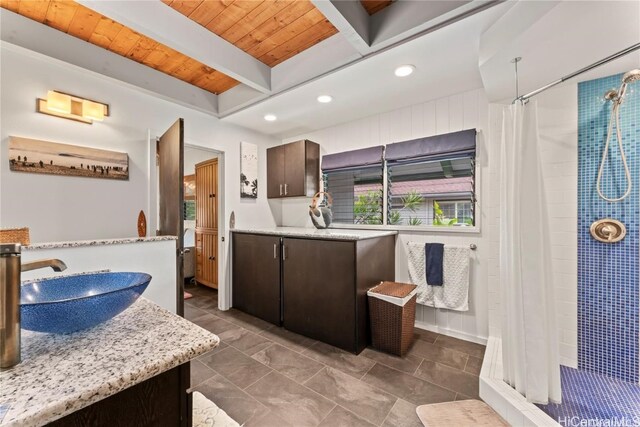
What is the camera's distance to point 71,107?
2.18 meters

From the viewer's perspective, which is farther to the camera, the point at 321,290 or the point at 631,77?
the point at 321,290

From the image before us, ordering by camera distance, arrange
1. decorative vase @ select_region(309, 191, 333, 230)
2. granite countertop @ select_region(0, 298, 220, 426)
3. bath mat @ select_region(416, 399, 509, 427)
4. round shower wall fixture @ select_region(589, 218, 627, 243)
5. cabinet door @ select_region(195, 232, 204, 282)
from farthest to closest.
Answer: cabinet door @ select_region(195, 232, 204, 282) → decorative vase @ select_region(309, 191, 333, 230) → round shower wall fixture @ select_region(589, 218, 627, 243) → bath mat @ select_region(416, 399, 509, 427) → granite countertop @ select_region(0, 298, 220, 426)

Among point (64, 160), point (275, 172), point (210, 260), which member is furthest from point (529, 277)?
point (210, 260)

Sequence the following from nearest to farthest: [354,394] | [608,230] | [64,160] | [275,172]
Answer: [354,394] < [608,230] < [64,160] < [275,172]

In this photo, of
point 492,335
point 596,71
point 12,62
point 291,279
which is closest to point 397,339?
point 492,335

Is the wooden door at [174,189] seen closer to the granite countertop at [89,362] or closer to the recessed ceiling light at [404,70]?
the granite countertop at [89,362]

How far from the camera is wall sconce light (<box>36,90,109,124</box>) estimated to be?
2074 millimetres

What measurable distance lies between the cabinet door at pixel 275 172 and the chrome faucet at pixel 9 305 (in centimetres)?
312

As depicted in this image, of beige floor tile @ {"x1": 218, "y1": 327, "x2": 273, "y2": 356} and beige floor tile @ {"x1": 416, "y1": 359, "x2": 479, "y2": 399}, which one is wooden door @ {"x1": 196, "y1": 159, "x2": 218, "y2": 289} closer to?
beige floor tile @ {"x1": 218, "y1": 327, "x2": 273, "y2": 356}

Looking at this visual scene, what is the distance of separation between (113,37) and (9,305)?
2571 mm

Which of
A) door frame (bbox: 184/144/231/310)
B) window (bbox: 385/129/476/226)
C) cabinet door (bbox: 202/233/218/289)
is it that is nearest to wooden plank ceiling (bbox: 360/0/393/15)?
window (bbox: 385/129/476/226)

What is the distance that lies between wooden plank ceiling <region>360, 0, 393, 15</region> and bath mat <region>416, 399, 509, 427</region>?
2744 millimetres

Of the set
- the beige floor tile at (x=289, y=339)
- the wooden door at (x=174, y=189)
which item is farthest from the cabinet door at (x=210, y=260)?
the beige floor tile at (x=289, y=339)

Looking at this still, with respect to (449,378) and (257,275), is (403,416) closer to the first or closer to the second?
(449,378)
